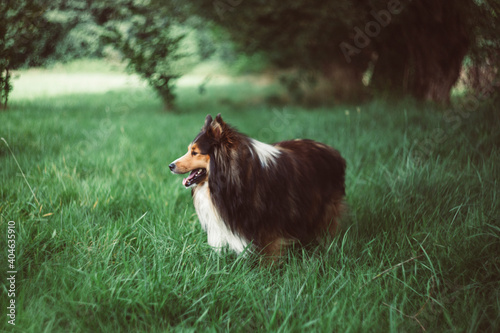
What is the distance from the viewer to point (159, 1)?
23.7ft

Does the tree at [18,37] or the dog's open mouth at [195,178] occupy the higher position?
the tree at [18,37]

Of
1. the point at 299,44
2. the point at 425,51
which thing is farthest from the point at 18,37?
the point at 425,51

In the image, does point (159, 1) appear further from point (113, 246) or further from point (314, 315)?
point (314, 315)

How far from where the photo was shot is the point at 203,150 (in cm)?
232

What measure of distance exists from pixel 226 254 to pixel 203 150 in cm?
78

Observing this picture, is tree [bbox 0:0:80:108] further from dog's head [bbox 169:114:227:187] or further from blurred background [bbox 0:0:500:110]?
dog's head [bbox 169:114:227:187]

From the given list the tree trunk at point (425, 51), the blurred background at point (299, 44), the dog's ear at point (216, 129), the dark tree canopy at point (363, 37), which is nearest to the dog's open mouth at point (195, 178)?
the dog's ear at point (216, 129)

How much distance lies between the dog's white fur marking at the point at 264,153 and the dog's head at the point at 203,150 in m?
0.29

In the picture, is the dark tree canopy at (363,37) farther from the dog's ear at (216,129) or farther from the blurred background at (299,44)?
the dog's ear at (216,129)

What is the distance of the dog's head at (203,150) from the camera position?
7.49ft

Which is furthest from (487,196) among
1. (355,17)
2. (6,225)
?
(355,17)

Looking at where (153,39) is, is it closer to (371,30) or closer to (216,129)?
(371,30)

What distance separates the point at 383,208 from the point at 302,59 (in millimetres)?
7081
